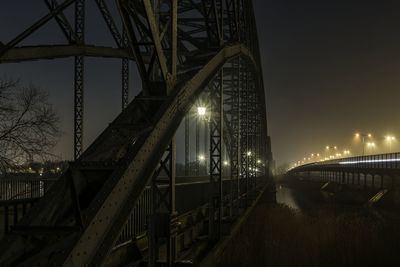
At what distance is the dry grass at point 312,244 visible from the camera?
65.4 feet

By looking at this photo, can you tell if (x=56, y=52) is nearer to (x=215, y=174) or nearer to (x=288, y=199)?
(x=215, y=174)

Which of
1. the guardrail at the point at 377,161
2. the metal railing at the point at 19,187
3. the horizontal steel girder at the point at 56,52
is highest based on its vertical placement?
the horizontal steel girder at the point at 56,52

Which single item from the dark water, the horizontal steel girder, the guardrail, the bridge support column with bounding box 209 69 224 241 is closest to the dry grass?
the bridge support column with bounding box 209 69 224 241

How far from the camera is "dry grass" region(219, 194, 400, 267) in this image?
65.4 feet

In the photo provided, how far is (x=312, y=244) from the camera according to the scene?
22.9 meters

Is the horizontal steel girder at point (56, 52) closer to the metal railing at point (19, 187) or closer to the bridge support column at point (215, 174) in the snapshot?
the bridge support column at point (215, 174)

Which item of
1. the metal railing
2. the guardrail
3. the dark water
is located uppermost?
the guardrail

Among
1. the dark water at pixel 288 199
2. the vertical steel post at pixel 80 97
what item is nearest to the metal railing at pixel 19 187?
the vertical steel post at pixel 80 97

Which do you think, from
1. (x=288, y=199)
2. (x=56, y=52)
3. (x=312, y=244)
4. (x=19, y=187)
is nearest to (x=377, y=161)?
(x=288, y=199)

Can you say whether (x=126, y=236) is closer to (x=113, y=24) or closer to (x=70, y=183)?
(x=70, y=183)

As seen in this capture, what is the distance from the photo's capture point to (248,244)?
2031 centimetres

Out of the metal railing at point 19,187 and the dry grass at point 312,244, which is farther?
the dry grass at point 312,244

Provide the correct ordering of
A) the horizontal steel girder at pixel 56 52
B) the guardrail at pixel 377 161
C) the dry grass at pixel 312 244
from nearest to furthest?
the horizontal steel girder at pixel 56 52, the dry grass at pixel 312 244, the guardrail at pixel 377 161

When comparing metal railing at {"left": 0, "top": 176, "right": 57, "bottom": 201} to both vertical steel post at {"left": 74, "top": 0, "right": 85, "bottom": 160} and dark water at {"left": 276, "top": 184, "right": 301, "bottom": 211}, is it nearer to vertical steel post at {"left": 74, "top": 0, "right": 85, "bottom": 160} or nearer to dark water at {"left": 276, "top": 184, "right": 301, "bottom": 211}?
→ vertical steel post at {"left": 74, "top": 0, "right": 85, "bottom": 160}
